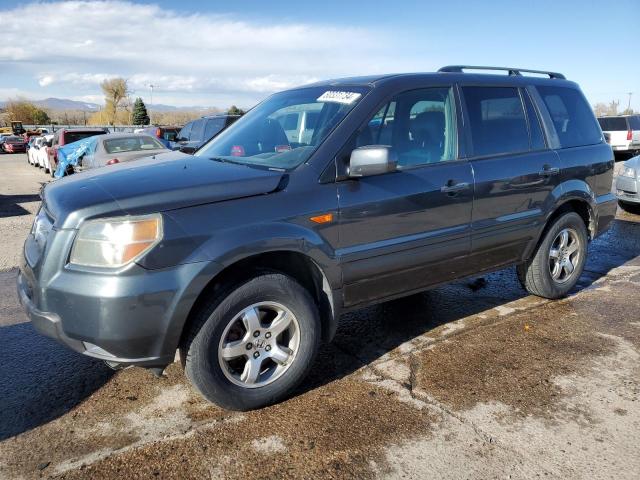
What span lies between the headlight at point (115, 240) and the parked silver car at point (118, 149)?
9.36 meters

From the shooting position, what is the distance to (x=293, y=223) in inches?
117

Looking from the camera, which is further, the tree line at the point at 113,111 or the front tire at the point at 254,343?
the tree line at the point at 113,111

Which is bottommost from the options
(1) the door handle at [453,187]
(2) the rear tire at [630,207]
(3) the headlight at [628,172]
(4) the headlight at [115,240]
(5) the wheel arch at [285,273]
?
(2) the rear tire at [630,207]

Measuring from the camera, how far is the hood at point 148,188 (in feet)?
8.64

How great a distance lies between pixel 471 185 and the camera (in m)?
3.80

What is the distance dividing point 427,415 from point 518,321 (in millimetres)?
Result: 1785

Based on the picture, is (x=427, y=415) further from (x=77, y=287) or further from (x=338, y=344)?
(x=77, y=287)

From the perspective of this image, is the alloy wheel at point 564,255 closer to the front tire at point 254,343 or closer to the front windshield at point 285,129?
the front windshield at point 285,129

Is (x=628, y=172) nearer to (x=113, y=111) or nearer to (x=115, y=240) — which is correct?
(x=115, y=240)

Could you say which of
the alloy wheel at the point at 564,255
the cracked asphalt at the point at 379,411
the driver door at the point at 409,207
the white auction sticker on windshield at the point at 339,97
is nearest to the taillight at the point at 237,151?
the white auction sticker on windshield at the point at 339,97

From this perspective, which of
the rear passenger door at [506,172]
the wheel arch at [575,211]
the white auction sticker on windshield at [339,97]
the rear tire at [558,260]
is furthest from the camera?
the rear tire at [558,260]

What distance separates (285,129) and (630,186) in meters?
7.74

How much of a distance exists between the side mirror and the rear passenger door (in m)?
1.04

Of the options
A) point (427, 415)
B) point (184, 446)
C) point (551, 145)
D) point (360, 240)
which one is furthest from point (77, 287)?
point (551, 145)
